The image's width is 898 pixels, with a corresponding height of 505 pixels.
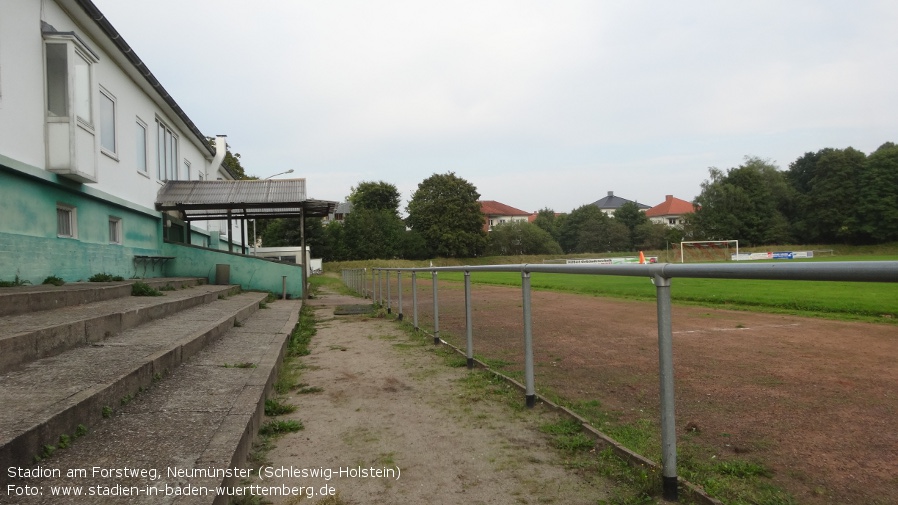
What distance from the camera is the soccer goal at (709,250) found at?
56.2 metres

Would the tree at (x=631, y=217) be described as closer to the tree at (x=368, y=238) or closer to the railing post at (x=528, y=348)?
the tree at (x=368, y=238)

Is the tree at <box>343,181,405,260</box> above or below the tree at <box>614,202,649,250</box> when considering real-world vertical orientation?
below

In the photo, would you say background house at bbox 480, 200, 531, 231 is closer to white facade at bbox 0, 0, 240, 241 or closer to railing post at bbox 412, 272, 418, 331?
white facade at bbox 0, 0, 240, 241

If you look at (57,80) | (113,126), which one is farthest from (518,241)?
(57,80)

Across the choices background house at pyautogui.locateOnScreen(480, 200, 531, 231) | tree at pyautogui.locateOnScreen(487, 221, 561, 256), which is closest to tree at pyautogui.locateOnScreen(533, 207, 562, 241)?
background house at pyautogui.locateOnScreen(480, 200, 531, 231)

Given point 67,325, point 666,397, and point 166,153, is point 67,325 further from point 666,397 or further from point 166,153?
point 166,153

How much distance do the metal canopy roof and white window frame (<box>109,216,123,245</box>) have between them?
10.1 ft

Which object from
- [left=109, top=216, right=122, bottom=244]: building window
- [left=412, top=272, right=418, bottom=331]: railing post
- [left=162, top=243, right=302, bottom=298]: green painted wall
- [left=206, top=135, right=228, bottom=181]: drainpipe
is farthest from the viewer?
[left=206, top=135, right=228, bottom=181]: drainpipe

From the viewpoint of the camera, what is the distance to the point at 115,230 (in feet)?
37.4

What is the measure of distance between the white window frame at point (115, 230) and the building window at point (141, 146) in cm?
220

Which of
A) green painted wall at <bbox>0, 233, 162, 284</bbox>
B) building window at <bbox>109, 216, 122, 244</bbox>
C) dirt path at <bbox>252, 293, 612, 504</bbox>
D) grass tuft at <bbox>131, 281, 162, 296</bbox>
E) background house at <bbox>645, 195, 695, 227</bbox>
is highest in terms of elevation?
background house at <bbox>645, 195, 695, 227</bbox>

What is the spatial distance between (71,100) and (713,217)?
7280 centimetres

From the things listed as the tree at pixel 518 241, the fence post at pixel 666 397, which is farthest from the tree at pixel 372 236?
the fence post at pixel 666 397

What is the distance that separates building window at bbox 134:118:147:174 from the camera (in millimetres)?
13430
